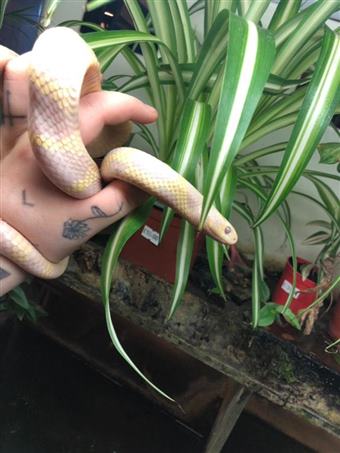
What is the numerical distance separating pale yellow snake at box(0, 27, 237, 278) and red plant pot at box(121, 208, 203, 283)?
1.53 ft

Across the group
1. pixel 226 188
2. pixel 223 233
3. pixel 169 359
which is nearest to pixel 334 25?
pixel 226 188

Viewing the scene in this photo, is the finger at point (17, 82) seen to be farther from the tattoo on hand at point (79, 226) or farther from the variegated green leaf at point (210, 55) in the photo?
the variegated green leaf at point (210, 55)

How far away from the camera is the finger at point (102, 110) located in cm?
50

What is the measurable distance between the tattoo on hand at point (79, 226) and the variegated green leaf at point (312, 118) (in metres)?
0.22

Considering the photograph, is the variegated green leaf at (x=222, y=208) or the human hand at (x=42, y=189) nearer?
the human hand at (x=42, y=189)

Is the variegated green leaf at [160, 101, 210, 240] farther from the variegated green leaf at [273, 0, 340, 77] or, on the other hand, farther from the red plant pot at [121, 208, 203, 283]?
the red plant pot at [121, 208, 203, 283]

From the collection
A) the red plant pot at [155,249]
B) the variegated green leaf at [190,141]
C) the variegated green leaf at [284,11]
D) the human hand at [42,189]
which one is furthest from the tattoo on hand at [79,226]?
the variegated green leaf at [284,11]

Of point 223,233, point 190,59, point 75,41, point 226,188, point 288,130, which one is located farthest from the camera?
point 288,130

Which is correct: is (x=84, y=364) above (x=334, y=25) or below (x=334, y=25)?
below

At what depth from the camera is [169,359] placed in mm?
1466

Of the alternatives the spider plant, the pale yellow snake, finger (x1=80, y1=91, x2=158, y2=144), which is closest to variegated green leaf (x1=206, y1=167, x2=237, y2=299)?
the spider plant

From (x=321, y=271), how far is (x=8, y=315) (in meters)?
1.07

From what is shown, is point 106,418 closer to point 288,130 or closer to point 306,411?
point 306,411

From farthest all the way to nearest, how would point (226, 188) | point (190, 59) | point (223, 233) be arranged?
point (190, 59) < point (226, 188) < point (223, 233)
